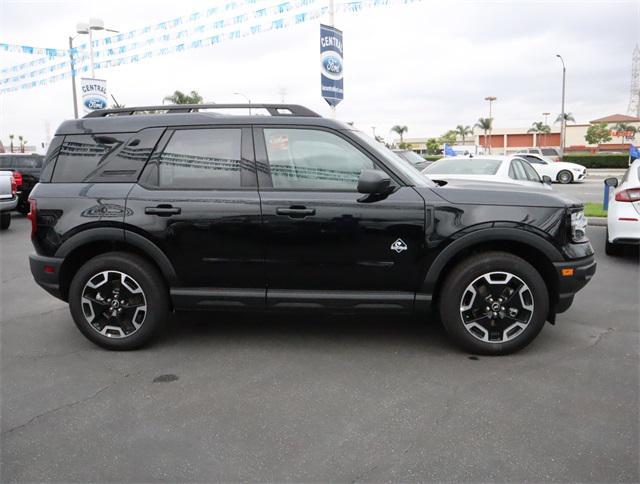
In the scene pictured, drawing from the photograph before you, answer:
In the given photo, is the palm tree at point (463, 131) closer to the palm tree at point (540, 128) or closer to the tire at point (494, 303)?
the palm tree at point (540, 128)

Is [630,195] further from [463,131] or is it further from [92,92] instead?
[463,131]

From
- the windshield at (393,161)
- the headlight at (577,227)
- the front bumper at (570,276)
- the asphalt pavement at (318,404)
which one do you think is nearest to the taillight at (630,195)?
the asphalt pavement at (318,404)

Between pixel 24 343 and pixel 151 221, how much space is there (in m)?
1.62

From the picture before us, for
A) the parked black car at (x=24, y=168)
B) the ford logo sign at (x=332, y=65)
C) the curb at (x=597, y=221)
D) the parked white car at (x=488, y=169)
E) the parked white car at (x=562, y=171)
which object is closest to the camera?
the parked white car at (x=488, y=169)

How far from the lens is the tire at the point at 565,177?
996 inches

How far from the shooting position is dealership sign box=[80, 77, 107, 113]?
1739cm

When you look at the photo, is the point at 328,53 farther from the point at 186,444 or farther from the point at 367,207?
the point at 186,444

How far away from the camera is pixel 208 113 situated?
14.2 feet

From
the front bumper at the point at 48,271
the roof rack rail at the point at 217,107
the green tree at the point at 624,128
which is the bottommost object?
the front bumper at the point at 48,271

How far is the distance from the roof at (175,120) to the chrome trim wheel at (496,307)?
159 cm

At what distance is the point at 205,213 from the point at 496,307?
7.45 feet

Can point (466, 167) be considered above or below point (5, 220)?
above

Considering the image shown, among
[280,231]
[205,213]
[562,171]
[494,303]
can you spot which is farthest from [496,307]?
[562,171]

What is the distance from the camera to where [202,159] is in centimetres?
421
